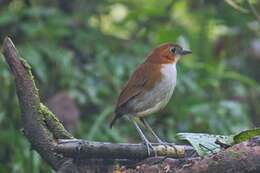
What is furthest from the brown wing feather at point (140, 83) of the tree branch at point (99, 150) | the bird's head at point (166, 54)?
the tree branch at point (99, 150)

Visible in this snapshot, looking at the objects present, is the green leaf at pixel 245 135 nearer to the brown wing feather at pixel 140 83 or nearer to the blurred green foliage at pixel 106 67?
the brown wing feather at pixel 140 83

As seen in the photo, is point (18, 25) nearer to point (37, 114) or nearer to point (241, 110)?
point (241, 110)

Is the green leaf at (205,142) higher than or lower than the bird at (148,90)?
lower

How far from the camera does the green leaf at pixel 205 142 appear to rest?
3.44 meters

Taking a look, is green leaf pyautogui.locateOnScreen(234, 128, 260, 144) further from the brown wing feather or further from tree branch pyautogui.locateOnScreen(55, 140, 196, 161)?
the brown wing feather

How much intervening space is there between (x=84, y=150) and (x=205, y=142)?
1.86 feet

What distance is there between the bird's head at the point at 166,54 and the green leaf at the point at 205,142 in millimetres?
1041

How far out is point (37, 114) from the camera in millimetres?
3541

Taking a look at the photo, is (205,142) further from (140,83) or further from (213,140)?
(140,83)

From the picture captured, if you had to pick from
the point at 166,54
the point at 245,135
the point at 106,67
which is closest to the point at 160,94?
the point at 166,54

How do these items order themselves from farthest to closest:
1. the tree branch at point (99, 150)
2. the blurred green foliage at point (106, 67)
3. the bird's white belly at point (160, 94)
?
the blurred green foliage at point (106, 67)
the bird's white belly at point (160, 94)
the tree branch at point (99, 150)

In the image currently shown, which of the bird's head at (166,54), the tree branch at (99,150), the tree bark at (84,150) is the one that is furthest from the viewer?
the bird's head at (166,54)

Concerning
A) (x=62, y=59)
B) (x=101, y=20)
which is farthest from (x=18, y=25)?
(x=101, y=20)

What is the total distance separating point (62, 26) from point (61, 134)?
313 centimetres
